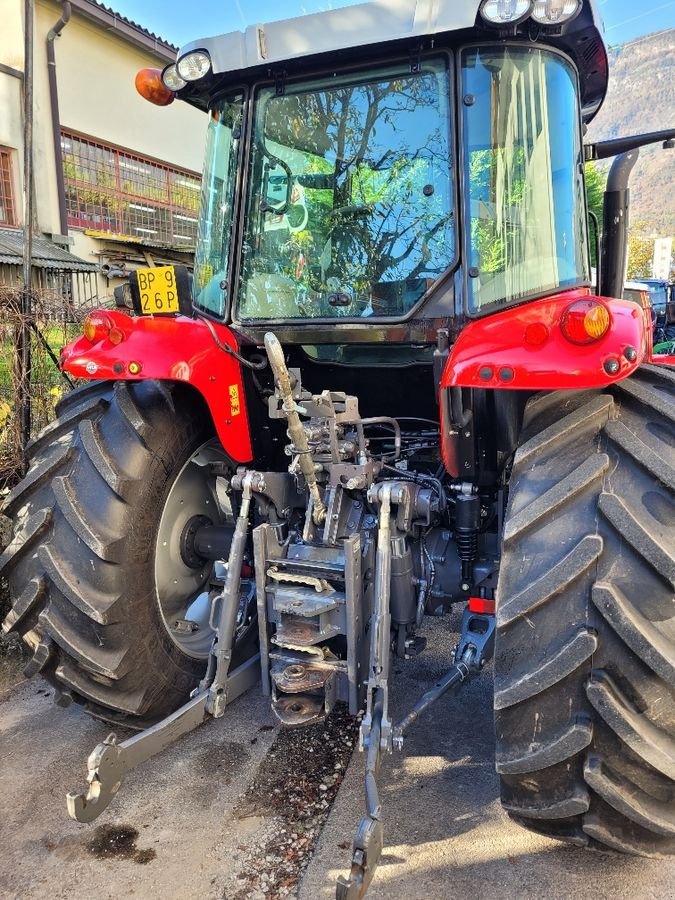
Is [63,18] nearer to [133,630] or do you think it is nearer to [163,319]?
[163,319]

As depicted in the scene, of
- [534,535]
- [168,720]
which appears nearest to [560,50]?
[534,535]

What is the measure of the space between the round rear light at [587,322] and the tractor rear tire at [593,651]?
1.01ft

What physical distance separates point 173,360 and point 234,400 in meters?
0.30

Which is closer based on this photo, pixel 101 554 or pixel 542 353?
pixel 542 353

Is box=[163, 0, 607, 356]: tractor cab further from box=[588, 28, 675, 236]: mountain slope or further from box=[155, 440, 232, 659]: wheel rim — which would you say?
box=[588, 28, 675, 236]: mountain slope

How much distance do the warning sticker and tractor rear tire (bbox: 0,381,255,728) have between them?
0.70ft

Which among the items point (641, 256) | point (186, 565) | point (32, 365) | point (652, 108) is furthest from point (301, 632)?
point (652, 108)

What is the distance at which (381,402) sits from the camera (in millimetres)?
2975

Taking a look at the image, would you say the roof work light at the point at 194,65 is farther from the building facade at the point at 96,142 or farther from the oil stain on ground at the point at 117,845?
the building facade at the point at 96,142

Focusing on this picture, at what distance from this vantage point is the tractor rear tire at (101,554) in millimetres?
2398

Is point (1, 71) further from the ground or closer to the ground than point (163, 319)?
further from the ground

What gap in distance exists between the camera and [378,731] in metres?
2.16

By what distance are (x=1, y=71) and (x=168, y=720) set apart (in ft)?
38.2

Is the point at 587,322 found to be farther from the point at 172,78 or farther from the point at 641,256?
the point at 641,256
